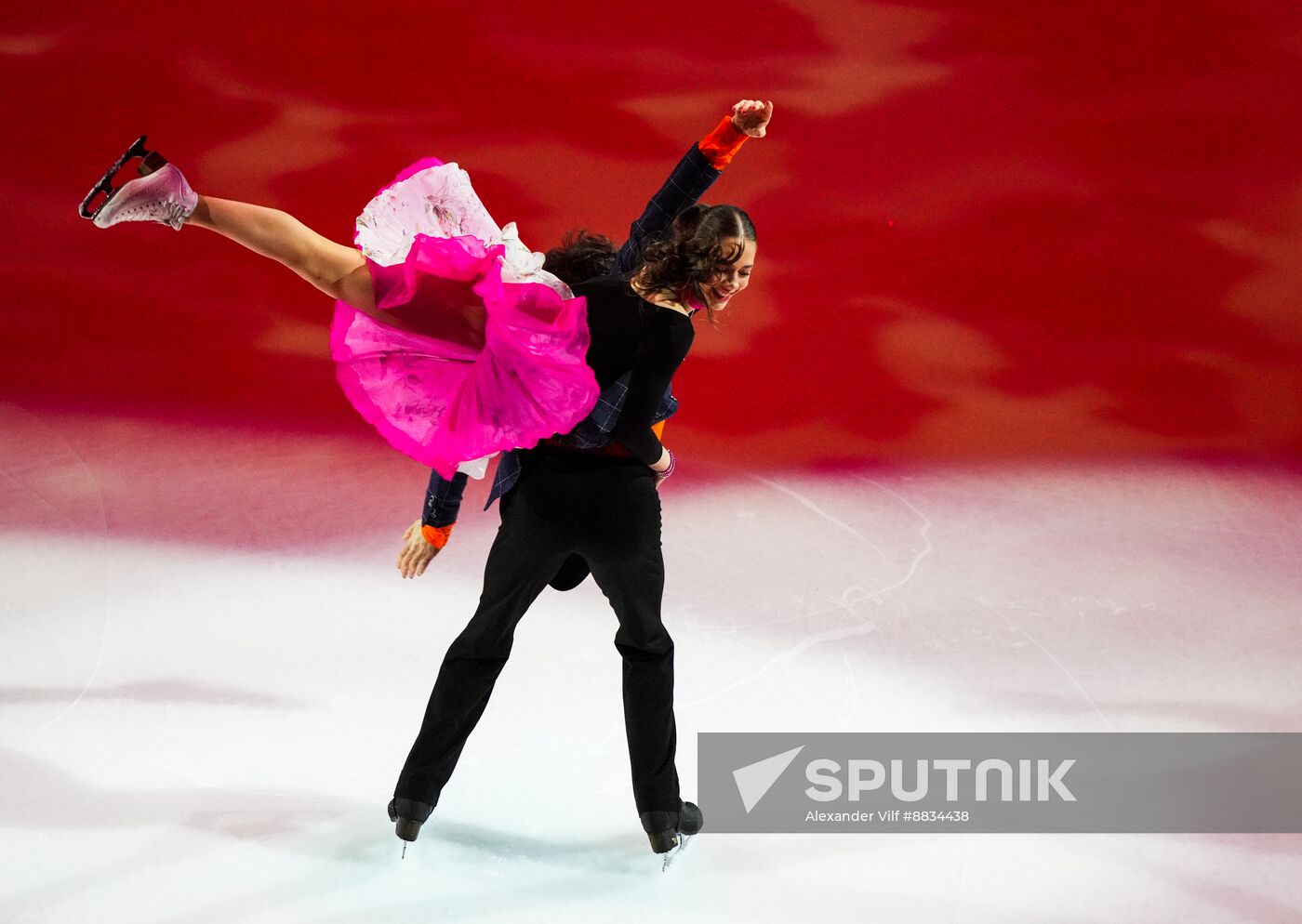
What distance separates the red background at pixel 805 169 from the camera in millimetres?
4574

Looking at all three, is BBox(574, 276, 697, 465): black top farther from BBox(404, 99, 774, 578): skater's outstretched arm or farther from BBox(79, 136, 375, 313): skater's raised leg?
BBox(79, 136, 375, 313): skater's raised leg

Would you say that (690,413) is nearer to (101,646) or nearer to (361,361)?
(101,646)

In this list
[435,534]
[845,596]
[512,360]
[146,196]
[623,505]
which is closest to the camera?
[146,196]

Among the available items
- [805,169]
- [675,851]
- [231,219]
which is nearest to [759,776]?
[675,851]

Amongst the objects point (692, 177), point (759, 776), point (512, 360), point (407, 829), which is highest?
point (692, 177)

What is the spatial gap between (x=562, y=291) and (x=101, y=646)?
1.51 meters

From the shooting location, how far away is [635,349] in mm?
2020

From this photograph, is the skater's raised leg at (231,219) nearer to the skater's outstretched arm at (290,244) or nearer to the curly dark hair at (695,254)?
the skater's outstretched arm at (290,244)

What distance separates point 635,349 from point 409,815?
0.87m

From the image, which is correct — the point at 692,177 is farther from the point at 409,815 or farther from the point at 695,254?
the point at 409,815

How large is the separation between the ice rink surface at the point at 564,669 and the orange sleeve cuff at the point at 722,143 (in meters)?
1.16

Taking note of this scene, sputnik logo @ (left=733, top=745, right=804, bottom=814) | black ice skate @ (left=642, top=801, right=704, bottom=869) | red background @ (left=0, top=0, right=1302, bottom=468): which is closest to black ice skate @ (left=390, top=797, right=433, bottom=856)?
black ice skate @ (left=642, top=801, right=704, bottom=869)

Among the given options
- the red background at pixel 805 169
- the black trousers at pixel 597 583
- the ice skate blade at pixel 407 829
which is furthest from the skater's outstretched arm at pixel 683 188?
the red background at pixel 805 169

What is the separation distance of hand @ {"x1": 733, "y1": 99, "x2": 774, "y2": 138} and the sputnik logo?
1.18m
